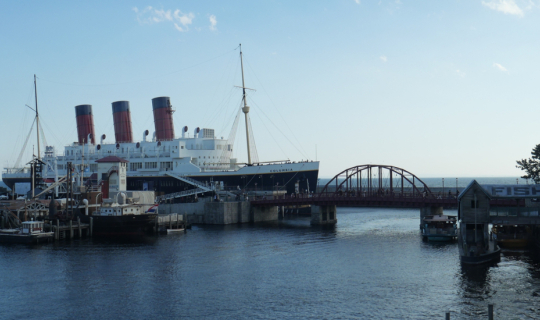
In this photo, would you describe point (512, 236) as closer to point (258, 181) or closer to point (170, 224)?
point (170, 224)

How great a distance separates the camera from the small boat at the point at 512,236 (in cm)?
4478

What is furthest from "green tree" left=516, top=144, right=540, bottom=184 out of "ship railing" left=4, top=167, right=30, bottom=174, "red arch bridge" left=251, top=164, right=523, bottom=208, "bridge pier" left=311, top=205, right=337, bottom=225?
"ship railing" left=4, top=167, right=30, bottom=174

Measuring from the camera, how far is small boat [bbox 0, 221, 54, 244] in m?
49.2

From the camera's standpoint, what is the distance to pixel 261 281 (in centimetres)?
3303

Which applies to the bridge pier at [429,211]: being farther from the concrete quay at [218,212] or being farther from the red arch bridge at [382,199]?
the concrete quay at [218,212]

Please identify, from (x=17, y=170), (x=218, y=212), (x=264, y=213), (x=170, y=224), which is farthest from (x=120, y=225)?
(x=17, y=170)

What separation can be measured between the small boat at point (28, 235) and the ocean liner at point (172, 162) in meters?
19.9

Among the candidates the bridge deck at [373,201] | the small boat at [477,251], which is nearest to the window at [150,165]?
the bridge deck at [373,201]

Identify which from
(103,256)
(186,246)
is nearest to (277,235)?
(186,246)

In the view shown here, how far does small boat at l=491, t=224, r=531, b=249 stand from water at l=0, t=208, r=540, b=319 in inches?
123

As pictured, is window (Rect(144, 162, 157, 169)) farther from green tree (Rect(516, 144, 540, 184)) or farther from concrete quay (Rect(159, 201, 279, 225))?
green tree (Rect(516, 144, 540, 184))

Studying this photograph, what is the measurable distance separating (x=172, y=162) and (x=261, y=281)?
55137 mm

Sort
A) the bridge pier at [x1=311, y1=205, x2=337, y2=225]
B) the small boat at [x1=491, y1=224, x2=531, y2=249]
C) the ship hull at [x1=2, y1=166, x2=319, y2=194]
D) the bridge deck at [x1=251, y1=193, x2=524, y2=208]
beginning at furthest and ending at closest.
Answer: the ship hull at [x1=2, y1=166, x2=319, y2=194], the bridge pier at [x1=311, y1=205, x2=337, y2=225], the bridge deck at [x1=251, y1=193, x2=524, y2=208], the small boat at [x1=491, y1=224, x2=531, y2=249]

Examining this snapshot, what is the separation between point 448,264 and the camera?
37.3m
